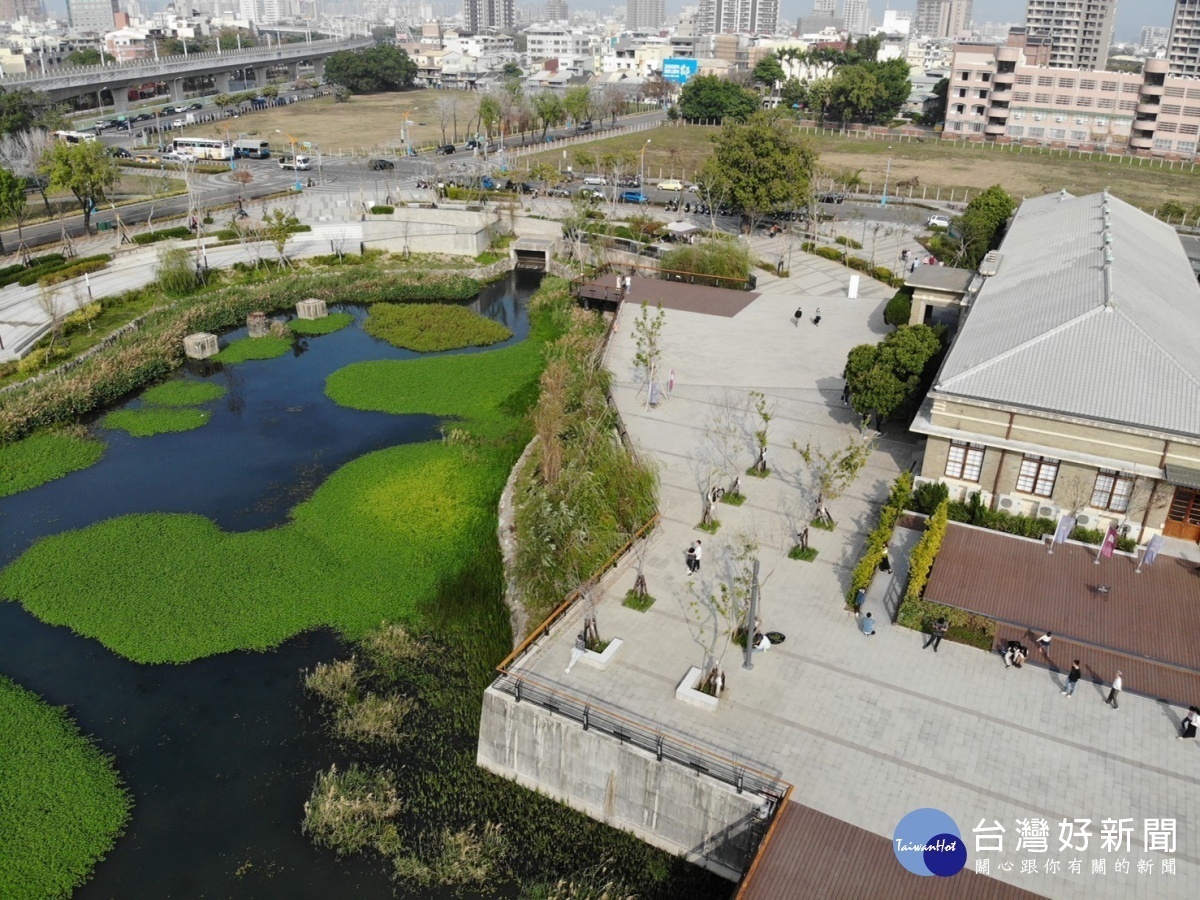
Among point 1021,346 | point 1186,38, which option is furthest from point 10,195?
point 1186,38

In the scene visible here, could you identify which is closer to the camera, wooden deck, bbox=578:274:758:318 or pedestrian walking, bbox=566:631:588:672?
pedestrian walking, bbox=566:631:588:672

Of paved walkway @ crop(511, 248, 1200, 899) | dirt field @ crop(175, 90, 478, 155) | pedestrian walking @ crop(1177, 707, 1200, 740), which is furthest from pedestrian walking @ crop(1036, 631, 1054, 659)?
dirt field @ crop(175, 90, 478, 155)

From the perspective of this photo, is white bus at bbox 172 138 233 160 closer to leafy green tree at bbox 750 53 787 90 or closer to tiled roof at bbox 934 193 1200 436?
tiled roof at bbox 934 193 1200 436

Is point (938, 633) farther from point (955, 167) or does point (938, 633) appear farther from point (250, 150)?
point (250, 150)

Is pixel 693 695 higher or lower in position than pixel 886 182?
lower

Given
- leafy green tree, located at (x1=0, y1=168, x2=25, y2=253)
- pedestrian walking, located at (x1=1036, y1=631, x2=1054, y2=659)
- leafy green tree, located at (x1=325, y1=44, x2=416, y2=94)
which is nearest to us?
pedestrian walking, located at (x1=1036, y1=631, x2=1054, y2=659)

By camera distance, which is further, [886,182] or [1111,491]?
[886,182]

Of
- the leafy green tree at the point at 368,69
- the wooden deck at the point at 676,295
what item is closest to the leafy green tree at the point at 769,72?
the leafy green tree at the point at 368,69
